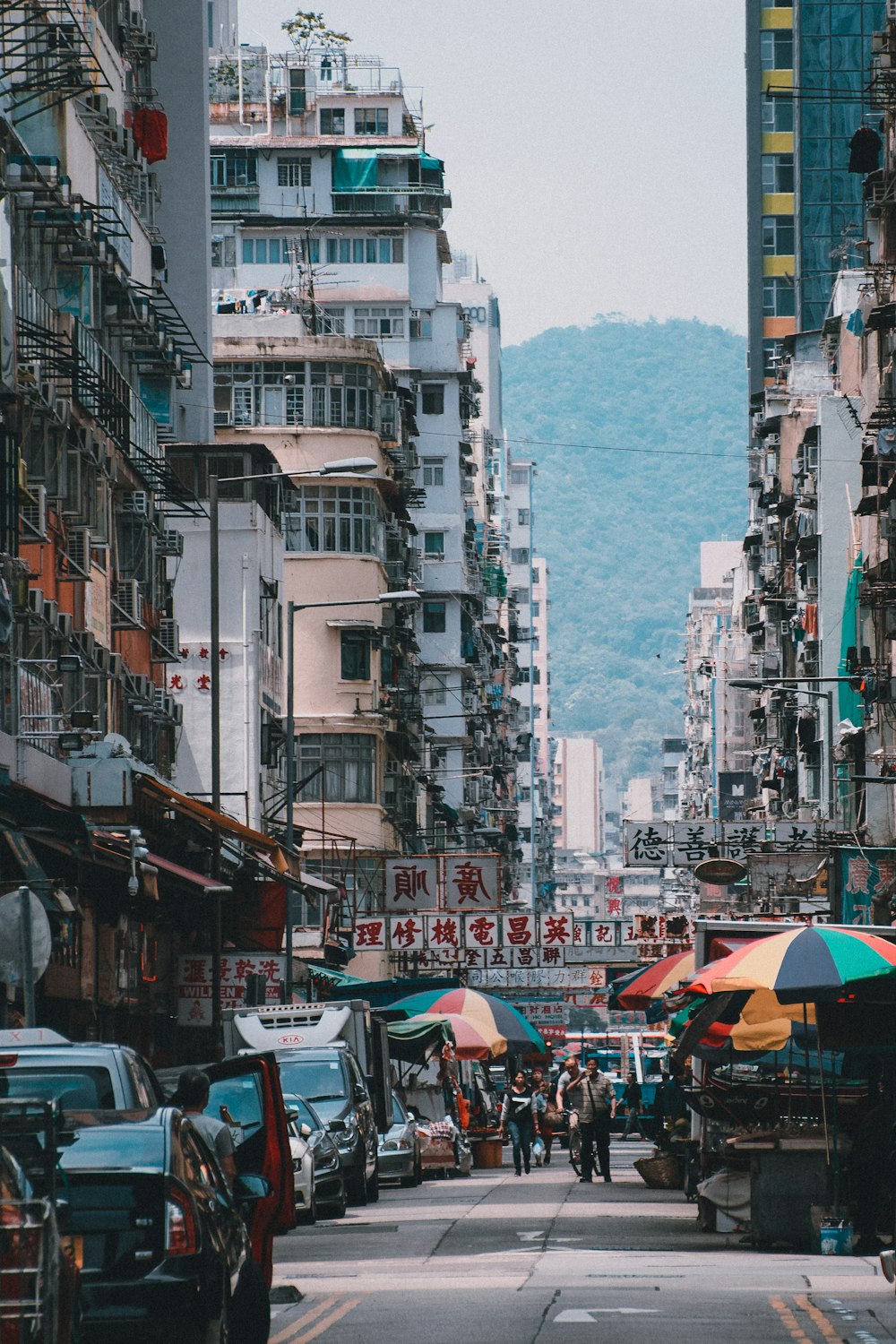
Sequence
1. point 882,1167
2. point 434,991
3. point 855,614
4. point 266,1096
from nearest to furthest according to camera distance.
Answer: point 266,1096 → point 882,1167 → point 434,991 → point 855,614

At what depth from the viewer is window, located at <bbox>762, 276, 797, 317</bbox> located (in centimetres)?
10712

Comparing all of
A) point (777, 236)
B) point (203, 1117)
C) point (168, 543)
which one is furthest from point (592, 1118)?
point (777, 236)

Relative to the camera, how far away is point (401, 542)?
78.2 m

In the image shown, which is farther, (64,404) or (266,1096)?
(64,404)

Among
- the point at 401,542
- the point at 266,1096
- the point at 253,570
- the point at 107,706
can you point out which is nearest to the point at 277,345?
the point at 401,542

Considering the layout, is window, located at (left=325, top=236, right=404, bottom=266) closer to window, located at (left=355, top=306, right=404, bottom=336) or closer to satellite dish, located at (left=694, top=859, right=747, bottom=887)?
window, located at (left=355, top=306, right=404, bottom=336)

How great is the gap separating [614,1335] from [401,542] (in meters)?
64.1

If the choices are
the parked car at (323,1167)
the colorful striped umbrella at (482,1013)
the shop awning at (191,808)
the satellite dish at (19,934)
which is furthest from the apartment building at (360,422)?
the satellite dish at (19,934)

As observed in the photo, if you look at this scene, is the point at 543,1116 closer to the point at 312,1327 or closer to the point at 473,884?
the point at 473,884

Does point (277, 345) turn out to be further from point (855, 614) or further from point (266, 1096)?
point (266, 1096)

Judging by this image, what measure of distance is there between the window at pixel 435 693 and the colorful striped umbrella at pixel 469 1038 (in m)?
49.6

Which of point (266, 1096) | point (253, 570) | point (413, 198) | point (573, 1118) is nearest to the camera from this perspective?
→ point (266, 1096)

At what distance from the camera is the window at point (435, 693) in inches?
3826

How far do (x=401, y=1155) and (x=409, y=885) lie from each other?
83.6 ft
